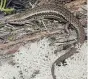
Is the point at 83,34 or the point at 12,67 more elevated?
the point at 83,34

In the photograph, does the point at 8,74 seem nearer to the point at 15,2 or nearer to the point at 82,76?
the point at 82,76

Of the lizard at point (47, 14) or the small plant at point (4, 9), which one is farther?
the small plant at point (4, 9)

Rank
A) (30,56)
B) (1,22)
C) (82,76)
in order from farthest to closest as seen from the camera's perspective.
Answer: (1,22) < (30,56) < (82,76)

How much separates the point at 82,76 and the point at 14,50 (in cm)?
118

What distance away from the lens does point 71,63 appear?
5.71 meters

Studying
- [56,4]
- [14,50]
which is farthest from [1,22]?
[56,4]

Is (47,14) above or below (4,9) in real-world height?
below

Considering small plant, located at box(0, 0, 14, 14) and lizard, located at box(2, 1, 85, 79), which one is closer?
lizard, located at box(2, 1, 85, 79)

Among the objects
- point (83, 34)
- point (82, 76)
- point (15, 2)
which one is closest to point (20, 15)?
point (15, 2)

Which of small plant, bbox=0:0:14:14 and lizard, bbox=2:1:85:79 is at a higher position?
small plant, bbox=0:0:14:14

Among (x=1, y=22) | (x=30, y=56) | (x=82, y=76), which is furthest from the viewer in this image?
(x=1, y=22)

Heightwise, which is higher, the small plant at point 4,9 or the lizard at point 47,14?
the small plant at point 4,9

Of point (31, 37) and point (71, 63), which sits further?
point (31, 37)

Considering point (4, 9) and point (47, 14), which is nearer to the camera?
point (4, 9)
